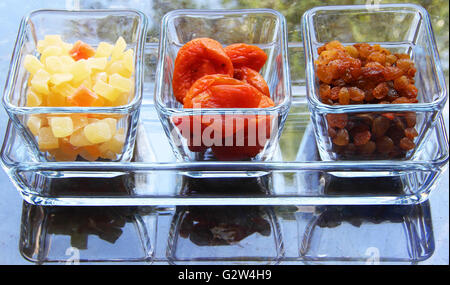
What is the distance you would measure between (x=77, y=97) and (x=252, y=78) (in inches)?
11.0

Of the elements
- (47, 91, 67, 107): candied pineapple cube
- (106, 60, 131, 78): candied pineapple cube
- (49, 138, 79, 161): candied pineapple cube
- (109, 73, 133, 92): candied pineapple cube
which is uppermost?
(106, 60, 131, 78): candied pineapple cube

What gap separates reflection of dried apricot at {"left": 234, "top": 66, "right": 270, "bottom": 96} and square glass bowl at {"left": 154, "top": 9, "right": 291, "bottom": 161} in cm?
3

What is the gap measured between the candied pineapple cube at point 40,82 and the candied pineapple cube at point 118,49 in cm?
→ 12

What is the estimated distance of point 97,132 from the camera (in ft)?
2.56

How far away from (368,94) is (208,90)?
9.9 inches

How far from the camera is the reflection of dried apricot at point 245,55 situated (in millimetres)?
887

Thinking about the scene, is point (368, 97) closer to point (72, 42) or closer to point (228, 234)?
point (228, 234)

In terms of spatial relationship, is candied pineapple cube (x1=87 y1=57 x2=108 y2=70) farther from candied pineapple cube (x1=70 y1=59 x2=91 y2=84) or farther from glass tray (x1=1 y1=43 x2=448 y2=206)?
glass tray (x1=1 y1=43 x2=448 y2=206)

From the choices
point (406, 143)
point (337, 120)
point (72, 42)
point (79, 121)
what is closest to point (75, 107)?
point (79, 121)

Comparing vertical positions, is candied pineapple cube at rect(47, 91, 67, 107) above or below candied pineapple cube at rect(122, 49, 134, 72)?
below

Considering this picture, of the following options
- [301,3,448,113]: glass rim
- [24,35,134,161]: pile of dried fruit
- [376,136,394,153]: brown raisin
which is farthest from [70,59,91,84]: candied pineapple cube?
[376,136,394,153]: brown raisin

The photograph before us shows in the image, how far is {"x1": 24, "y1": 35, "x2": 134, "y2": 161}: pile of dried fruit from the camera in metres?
0.78

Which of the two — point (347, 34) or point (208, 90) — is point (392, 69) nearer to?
point (347, 34)
